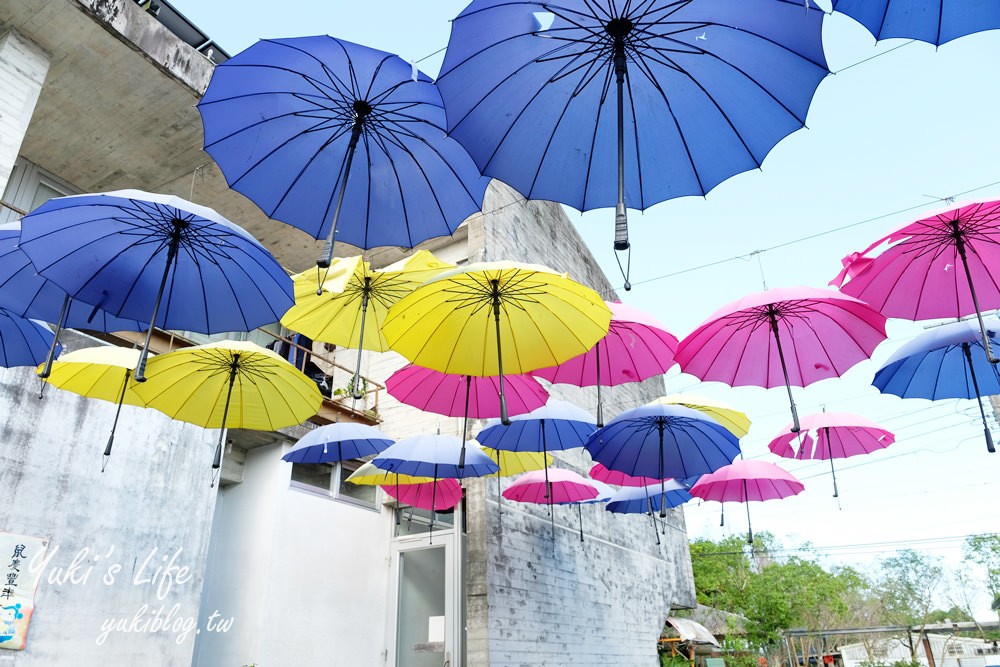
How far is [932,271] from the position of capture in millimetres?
3949

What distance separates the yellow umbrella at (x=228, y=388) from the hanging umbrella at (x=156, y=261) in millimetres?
591

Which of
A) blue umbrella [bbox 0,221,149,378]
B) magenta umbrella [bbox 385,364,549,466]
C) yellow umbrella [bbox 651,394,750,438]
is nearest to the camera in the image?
blue umbrella [bbox 0,221,149,378]

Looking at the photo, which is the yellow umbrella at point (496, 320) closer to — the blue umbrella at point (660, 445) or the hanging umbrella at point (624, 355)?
the hanging umbrella at point (624, 355)

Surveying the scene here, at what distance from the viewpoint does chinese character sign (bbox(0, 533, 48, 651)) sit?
4.92 m

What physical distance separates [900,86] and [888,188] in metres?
1.92

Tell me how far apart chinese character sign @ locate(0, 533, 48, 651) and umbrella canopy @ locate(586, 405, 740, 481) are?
4.98 meters

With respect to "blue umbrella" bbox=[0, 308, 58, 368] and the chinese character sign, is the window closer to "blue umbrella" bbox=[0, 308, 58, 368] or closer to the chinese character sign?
the chinese character sign

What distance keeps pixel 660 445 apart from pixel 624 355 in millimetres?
1149

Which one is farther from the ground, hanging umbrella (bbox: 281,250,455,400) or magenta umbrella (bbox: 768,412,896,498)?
hanging umbrella (bbox: 281,250,455,400)

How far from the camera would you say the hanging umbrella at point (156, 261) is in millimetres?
3281

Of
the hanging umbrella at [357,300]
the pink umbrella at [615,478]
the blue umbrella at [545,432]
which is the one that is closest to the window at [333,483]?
the blue umbrella at [545,432]

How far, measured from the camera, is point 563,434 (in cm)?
610

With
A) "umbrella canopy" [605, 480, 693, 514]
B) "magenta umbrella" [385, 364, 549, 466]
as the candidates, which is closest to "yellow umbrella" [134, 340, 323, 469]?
"magenta umbrella" [385, 364, 549, 466]

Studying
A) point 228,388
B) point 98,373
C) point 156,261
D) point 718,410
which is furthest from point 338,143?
point 718,410
